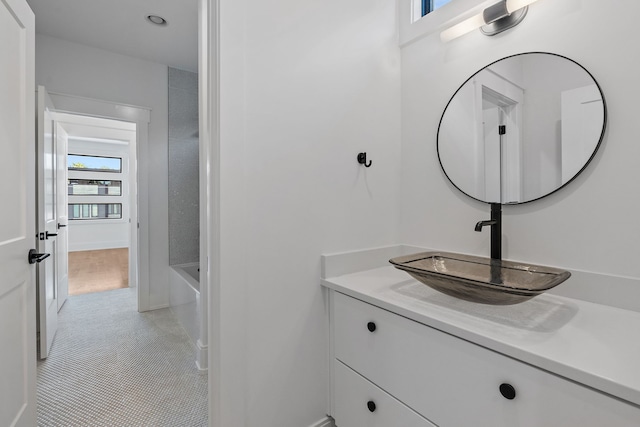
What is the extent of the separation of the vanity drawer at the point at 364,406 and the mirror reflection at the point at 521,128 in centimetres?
97

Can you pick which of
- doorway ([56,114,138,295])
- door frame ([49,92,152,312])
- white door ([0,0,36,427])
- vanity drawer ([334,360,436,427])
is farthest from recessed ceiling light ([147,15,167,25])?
doorway ([56,114,138,295])

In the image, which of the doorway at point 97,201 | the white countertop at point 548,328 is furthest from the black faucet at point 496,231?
the doorway at point 97,201

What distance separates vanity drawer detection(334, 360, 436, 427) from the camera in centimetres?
108

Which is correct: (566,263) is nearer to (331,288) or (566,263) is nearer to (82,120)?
(331,288)

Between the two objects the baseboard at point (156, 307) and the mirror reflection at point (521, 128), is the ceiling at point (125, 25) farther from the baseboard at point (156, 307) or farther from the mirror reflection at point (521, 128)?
the baseboard at point (156, 307)

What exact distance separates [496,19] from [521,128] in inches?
19.3

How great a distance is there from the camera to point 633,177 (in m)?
1.01

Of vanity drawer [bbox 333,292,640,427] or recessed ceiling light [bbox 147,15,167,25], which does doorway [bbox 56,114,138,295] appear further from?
vanity drawer [bbox 333,292,640,427]

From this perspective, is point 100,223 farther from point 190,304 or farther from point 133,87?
point 190,304

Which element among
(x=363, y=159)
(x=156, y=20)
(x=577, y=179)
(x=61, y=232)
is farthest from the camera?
(x=61, y=232)

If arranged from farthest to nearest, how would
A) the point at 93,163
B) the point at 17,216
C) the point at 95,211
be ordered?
the point at 95,211 → the point at 93,163 → the point at 17,216

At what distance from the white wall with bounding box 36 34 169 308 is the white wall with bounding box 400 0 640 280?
9.01ft

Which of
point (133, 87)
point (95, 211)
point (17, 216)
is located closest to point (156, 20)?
point (133, 87)

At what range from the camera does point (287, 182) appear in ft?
4.23
